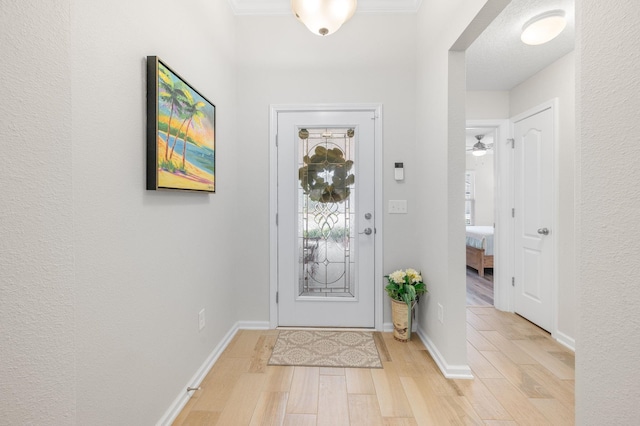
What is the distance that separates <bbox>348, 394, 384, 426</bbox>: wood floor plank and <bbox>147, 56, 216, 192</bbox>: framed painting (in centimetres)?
154

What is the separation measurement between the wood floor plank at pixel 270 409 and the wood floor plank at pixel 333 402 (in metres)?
0.21

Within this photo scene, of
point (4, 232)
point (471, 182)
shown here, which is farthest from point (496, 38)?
point (471, 182)

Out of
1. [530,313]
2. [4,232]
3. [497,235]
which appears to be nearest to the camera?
[4,232]

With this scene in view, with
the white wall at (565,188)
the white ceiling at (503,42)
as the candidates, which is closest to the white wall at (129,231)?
the white ceiling at (503,42)

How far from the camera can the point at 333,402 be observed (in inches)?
68.5

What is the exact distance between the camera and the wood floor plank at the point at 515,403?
1599mm

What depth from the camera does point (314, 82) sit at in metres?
2.73

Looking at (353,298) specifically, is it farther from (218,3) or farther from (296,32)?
(218,3)

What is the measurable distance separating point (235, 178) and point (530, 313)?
319 centimetres

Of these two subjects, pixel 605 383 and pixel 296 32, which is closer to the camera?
pixel 605 383

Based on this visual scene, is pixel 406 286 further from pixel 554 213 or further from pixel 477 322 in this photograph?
pixel 554 213

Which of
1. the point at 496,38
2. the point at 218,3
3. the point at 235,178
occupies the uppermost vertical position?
→ the point at 218,3

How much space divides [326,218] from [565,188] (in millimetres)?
2083

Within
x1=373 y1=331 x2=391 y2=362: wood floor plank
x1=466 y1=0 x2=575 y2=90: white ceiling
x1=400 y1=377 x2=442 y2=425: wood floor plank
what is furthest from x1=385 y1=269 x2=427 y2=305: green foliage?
x1=466 y1=0 x2=575 y2=90: white ceiling
